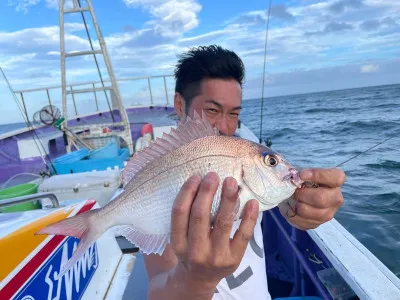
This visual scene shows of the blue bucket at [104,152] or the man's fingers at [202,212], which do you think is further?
the blue bucket at [104,152]

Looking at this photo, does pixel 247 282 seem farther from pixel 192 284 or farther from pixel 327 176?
pixel 327 176

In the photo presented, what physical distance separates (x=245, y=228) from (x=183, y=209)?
0.92 ft

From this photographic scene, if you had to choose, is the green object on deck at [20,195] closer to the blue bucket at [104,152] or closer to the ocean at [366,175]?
the blue bucket at [104,152]

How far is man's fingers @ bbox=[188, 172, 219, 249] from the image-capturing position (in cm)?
118

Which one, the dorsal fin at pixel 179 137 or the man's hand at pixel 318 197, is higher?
the dorsal fin at pixel 179 137

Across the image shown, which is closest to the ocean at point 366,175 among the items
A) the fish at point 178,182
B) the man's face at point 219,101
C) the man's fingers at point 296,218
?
the man's face at point 219,101

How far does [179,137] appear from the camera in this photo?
4.77ft

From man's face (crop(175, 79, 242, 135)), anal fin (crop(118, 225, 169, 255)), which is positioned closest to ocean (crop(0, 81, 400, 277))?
man's face (crop(175, 79, 242, 135))

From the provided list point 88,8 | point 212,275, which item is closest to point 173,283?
point 212,275

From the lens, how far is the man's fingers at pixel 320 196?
54.9 inches

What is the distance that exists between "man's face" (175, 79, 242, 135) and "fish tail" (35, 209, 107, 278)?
4.02 ft

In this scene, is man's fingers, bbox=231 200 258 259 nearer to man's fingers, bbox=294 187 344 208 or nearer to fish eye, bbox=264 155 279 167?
fish eye, bbox=264 155 279 167

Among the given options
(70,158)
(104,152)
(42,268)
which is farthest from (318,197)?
(104,152)

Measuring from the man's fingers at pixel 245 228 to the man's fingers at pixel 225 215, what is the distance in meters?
0.05
